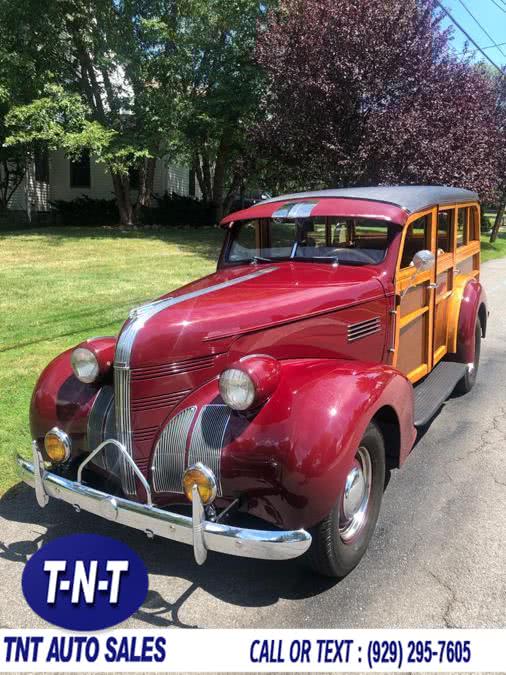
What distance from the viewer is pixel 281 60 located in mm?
13969

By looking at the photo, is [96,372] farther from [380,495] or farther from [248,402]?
[380,495]

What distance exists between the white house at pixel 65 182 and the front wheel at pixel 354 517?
21.6 meters

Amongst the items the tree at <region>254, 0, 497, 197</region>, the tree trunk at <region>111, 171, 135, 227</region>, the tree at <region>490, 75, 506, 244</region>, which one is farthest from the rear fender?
the tree trunk at <region>111, 171, 135, 227</region>

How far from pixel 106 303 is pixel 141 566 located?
6.43 meters

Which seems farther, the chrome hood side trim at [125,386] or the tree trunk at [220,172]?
the tree trunk at [220,172]

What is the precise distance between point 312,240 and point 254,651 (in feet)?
8.80

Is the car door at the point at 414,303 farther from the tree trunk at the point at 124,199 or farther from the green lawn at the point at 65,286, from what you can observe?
the tree trunk at the point at 124,199

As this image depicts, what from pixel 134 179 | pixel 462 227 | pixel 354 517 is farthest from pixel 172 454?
pixel 134 179

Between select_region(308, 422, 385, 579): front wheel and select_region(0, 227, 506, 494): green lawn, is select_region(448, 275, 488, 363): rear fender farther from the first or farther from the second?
select_region(0, 227, 506, 494): green lawn

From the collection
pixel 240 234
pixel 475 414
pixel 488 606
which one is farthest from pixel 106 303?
pixel 488 606

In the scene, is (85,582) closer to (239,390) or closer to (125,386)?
(125,386)

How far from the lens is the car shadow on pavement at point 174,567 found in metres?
2.74

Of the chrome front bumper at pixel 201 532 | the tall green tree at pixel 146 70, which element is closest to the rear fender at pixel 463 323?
the chrome front bumper at pixel 201 532

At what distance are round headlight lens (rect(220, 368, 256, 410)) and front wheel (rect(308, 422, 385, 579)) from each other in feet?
1.96
